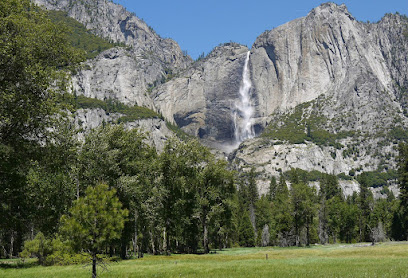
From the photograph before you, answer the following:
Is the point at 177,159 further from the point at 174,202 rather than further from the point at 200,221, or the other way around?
the point at 200,221

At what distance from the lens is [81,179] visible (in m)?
47.6

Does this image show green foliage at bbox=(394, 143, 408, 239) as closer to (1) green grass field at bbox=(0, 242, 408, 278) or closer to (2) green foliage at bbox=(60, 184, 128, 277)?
(1) green grass field at bbox=(0, 242, 408, 278)

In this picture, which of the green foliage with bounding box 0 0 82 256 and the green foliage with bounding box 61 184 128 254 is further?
the green foliage with bounding box 0 0 82 256

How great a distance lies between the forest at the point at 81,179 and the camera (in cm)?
1917

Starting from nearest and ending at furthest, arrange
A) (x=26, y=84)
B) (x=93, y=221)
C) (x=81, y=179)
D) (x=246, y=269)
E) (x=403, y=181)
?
1. (x=93, y=221)
2. (x=26, y=84)
3. (x=246, y=269)
4. (x=81, y=179)
5. (x=403, y=181)

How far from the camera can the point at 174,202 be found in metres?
53.2

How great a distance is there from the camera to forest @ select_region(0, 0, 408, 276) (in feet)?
62.9

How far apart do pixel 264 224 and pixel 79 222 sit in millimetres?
102940

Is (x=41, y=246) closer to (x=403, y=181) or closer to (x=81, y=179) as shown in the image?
(x=81, y=179)

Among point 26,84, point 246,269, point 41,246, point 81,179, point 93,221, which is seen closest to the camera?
point 93,221

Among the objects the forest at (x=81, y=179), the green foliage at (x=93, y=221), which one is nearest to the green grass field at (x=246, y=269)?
the forest at (x=81, y=179)

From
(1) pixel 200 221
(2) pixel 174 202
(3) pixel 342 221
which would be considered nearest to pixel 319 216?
(3) pixel 342 221

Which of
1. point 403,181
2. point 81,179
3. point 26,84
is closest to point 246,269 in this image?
point 26,84

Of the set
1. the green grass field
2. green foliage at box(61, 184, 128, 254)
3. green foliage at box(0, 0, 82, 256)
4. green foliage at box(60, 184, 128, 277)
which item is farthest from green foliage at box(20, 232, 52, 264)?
green foliage at box(61, 184, 128, 254)
